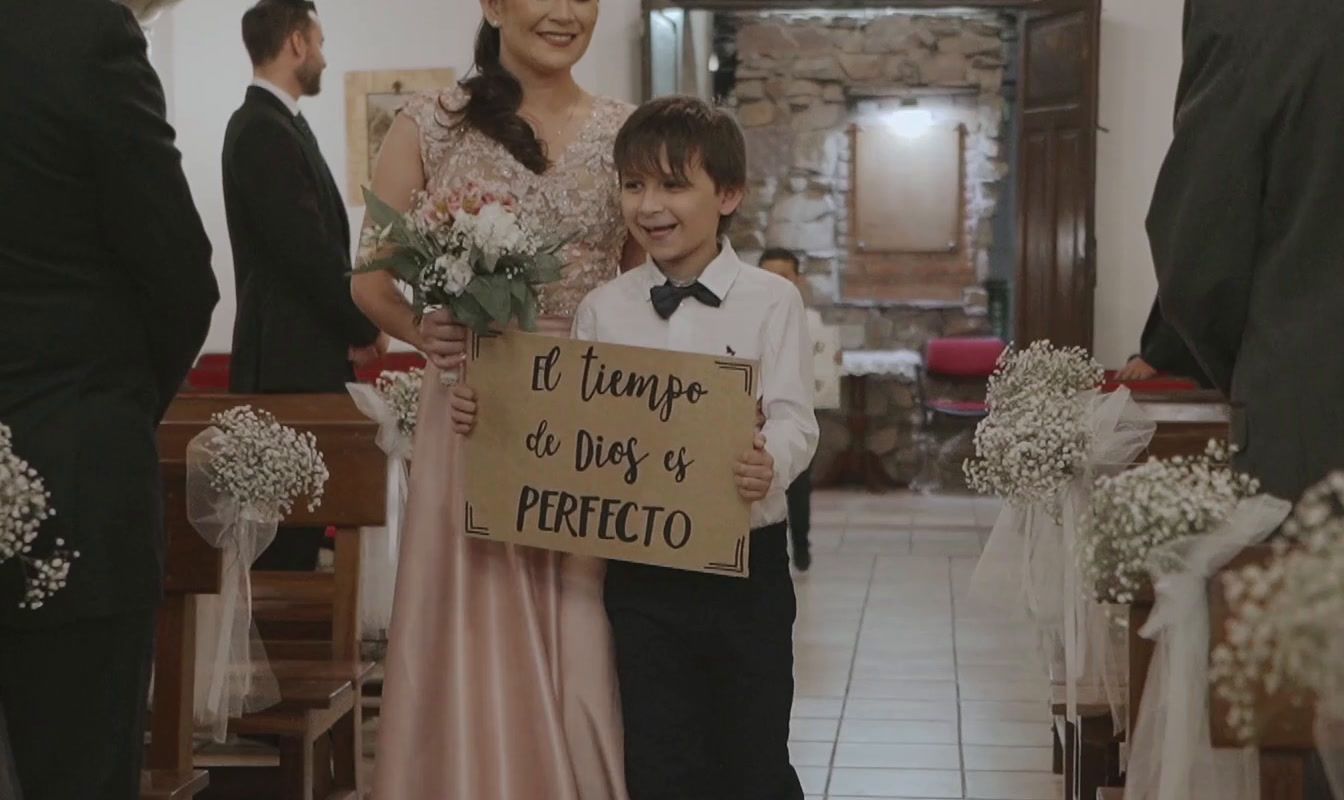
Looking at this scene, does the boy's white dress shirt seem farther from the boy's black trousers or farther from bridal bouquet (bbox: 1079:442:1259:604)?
bridal bouquet (bbox: 1079:442:1259:604)

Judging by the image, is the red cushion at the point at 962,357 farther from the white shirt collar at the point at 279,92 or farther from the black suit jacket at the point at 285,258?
the white shirt collar at the point at 279,92

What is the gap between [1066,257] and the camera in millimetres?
10125

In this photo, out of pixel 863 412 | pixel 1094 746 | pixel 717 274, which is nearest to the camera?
pixel 717 274

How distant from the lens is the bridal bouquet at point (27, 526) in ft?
7.27

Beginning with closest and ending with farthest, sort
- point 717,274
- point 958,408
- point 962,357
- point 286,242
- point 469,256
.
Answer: point 469,256 < point 717,274 < point 286,242 < point 958,408 < point 962,357

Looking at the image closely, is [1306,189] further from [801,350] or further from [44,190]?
[44,190]

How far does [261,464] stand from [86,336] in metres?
1.05

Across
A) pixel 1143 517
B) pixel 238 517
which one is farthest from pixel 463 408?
pixel 1143 517

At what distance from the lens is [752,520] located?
117 inches

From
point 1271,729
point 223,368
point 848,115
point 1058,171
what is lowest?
point 1271,729

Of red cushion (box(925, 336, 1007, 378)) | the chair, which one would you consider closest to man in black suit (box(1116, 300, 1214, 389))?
the chair

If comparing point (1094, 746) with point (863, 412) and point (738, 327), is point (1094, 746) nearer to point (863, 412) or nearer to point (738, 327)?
point (738, 327)

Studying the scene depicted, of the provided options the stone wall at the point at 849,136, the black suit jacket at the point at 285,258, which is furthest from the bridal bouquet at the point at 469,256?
the stone wall at the point at 849,136

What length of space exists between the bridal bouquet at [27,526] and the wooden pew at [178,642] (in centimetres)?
72
